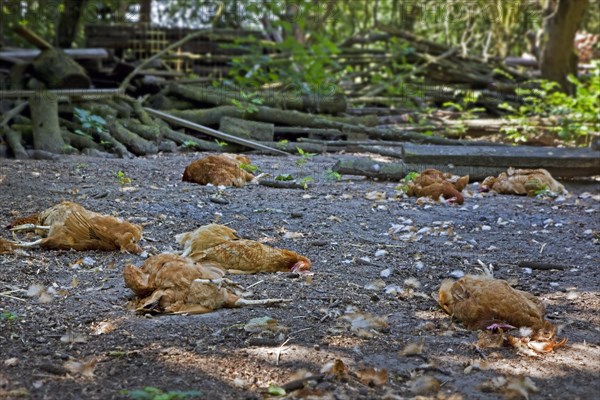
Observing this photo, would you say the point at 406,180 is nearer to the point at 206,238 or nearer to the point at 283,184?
the point at 283,184

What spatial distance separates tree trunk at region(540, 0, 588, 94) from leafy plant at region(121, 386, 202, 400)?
43.5ft

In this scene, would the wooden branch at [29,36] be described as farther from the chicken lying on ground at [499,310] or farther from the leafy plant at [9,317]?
the chicken lying on ground at [499,310]

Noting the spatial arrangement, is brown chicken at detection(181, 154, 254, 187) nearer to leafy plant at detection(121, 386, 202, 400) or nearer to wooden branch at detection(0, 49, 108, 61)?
leafy plant at detection(121, 386, 202, 400)

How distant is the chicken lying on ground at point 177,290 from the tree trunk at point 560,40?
1215cm

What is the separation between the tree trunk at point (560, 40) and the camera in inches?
567

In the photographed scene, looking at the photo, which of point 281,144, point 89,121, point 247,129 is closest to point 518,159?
point 281,144

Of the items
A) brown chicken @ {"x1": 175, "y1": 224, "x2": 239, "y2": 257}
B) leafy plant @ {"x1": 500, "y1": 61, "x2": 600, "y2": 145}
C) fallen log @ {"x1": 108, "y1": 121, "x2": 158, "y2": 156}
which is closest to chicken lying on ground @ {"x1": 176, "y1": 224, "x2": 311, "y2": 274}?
brown chicken @ {"x1": 175, "y1": 224, "x2": 239, "y2": 257}

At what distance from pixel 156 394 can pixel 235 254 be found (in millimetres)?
1740

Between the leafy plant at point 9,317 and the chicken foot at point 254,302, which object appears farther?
the chicken foot at point 254,302

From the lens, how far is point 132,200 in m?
6.45

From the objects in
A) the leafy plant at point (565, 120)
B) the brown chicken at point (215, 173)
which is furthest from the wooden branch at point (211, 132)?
the leafy plant at point (565, 120)

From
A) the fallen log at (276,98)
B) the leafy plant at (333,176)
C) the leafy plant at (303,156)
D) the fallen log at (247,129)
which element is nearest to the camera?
the leafy plant at (333,176)

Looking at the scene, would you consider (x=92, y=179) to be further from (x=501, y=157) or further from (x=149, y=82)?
(x=149, y=82)

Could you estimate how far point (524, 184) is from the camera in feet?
25.3
